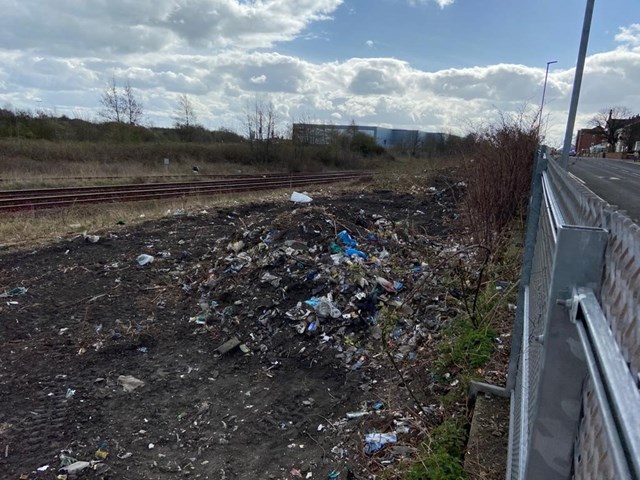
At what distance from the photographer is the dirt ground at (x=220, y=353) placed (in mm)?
3680

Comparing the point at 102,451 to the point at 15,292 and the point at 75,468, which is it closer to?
the point at 75,468

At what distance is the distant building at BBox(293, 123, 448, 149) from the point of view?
136ft

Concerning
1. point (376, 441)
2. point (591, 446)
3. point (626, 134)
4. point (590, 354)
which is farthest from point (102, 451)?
point (626, 134)

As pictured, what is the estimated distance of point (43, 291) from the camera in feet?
22.1

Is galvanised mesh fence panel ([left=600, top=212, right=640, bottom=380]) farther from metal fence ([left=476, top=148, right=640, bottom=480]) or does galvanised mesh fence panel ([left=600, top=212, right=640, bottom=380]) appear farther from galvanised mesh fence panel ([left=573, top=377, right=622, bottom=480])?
galvanised mesh fence panel ([left=573, top=377, right=622, bottom=480])

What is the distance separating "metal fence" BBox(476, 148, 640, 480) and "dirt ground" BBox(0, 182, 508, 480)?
7.83ft

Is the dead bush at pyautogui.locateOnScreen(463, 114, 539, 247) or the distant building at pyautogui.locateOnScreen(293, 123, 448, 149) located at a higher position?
the distant building at pyautogui.locateOnScreen(293, 123, 448, 149)

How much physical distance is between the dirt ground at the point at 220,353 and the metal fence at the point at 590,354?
2386mm

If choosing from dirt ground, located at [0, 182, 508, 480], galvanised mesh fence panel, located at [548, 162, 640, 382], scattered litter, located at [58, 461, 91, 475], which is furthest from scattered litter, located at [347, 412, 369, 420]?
galvanised mesh fence panel, located at [548, 162, 640, 382]

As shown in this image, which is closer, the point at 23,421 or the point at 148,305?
the point at 23,421

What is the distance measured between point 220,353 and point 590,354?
198 inches

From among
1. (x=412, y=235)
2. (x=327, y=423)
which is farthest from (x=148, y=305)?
(x=412, y=235)

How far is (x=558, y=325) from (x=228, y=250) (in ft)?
24.6

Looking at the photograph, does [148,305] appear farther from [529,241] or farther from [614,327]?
[614,327]
